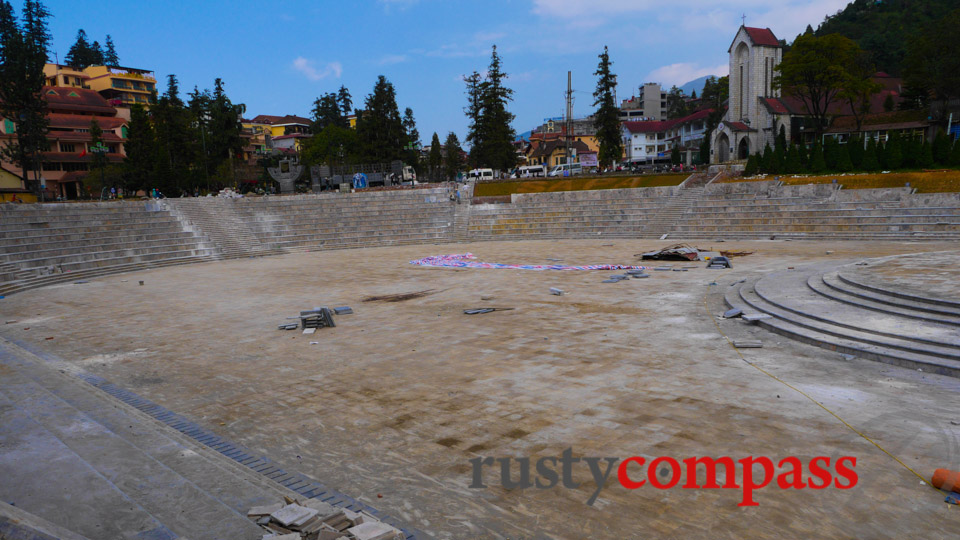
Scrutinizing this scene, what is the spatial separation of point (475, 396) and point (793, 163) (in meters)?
37.9

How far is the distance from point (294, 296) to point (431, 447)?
40.1ft

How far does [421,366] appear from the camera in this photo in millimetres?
9648

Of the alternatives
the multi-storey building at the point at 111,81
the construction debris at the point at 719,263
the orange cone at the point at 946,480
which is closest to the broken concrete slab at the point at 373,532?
the orange cone at the point at 946,480

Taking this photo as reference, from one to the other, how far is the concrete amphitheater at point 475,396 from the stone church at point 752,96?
39.7 m

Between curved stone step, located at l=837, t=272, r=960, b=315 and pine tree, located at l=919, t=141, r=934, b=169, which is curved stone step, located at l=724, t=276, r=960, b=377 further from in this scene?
pine tree, located at l=919, t=141, r=934, b=169

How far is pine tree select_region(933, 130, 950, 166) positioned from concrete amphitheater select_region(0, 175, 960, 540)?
1858 cm

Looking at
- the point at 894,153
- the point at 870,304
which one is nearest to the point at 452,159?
the point at 894,153

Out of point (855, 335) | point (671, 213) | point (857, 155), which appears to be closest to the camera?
point (855, 335)

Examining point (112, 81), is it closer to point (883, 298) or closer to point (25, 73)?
point (25, 73)

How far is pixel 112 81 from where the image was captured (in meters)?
87.8

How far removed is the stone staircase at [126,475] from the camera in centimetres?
458

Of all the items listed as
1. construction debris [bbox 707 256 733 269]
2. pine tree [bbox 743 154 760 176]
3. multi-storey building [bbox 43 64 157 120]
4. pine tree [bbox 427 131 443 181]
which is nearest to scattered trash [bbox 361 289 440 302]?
construction debris [bbox 707 256 733 269]

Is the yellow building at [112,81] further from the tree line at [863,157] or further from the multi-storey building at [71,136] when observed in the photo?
the tree line at [863,157]

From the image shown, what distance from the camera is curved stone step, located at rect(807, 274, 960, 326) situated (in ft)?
32.4
